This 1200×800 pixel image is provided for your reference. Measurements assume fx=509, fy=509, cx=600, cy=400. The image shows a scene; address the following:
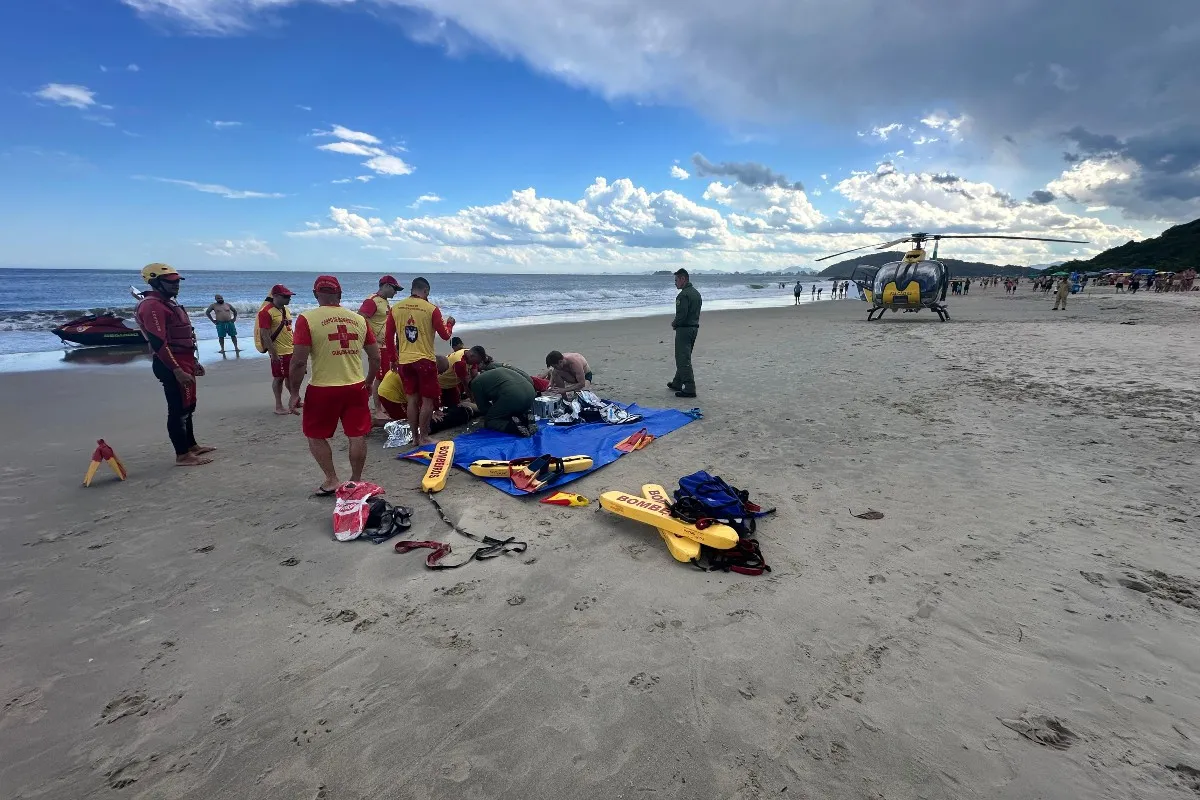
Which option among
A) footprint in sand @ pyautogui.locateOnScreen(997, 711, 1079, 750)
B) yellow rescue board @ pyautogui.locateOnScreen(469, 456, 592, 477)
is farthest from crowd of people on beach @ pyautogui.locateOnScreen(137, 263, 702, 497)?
footprint in sand @ pyautogui.locateOnScreen(997, 711, 1079, 750)

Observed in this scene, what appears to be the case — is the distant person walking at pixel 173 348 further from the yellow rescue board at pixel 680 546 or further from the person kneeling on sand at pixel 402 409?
the yellow rescue board at pixel 680 546

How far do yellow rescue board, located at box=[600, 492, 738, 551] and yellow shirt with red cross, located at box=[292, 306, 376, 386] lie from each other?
2550mm

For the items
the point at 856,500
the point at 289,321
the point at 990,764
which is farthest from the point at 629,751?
the point at 289,321

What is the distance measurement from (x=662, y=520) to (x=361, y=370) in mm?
3014

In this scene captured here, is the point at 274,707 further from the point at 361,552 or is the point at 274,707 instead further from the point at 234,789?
the point at 361,552

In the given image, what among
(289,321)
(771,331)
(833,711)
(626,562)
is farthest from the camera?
(771,331)

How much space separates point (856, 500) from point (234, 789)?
458 cm

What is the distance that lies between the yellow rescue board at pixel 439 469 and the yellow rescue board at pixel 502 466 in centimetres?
28

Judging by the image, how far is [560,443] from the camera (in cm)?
625

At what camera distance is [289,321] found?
Answer: 7.93m

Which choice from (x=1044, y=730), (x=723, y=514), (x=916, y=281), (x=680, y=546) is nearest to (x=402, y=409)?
(x=680, y=546)

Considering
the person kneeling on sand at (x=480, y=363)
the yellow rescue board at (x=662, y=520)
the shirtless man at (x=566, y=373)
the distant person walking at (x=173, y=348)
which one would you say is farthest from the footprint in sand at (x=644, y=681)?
the distant person walking at (x=173, y=348)

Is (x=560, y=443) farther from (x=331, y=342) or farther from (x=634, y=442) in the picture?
(x=331, y=342)

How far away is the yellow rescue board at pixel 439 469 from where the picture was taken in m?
4.93
